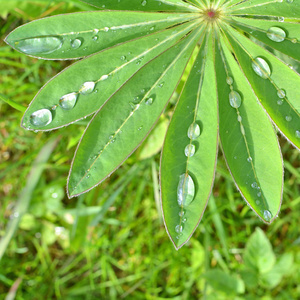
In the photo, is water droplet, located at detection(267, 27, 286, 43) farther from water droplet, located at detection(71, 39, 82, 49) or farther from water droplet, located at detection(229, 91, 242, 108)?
water droplet, located at detection(71, 39, 82, 49)

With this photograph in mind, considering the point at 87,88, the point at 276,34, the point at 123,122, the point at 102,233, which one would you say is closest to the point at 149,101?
the point at 123,122

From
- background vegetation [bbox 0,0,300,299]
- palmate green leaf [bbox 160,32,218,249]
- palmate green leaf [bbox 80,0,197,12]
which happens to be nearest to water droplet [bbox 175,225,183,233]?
palmate green leaf [bbox 160,32,218,249]

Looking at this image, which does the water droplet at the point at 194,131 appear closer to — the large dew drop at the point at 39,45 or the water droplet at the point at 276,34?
the water droplet at the point at 276,34

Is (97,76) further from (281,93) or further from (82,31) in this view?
(281,93)

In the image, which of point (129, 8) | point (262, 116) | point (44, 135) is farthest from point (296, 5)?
point (44, 135)

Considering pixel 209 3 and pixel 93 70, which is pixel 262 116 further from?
pixel 93 70
